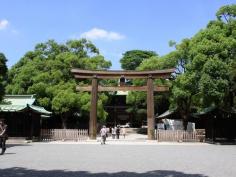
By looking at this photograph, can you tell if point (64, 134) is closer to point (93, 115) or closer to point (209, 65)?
point (93, 115)

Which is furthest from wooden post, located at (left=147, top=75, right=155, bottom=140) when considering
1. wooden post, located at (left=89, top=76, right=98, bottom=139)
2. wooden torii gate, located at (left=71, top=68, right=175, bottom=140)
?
wooden post, located at (left=89, top=76, right=98, bottom=139)

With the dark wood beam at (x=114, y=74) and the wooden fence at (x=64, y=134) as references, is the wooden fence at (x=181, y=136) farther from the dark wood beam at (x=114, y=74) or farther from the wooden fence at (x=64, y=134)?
the wooden fence at (x=64, y=134)

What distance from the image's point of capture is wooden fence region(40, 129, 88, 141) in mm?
33125

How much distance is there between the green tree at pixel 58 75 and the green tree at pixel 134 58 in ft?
101

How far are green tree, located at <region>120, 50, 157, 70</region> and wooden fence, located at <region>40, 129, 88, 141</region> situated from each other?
44468 mm

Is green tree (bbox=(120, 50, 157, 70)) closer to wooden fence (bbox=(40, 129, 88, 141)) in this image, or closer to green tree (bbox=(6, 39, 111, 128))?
green tree (bbox=(6, 39, 111, 128))

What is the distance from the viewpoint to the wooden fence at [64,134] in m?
33.1

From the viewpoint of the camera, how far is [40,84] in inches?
1587

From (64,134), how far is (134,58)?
147 ft

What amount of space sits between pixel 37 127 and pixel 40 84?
25.3 feet

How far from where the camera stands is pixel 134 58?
76.4 m

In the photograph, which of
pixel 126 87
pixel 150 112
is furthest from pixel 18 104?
pixel 150 112

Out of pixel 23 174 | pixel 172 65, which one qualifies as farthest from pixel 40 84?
pixel 23 174

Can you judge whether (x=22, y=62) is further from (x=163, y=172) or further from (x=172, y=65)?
(x=163, y=172)
